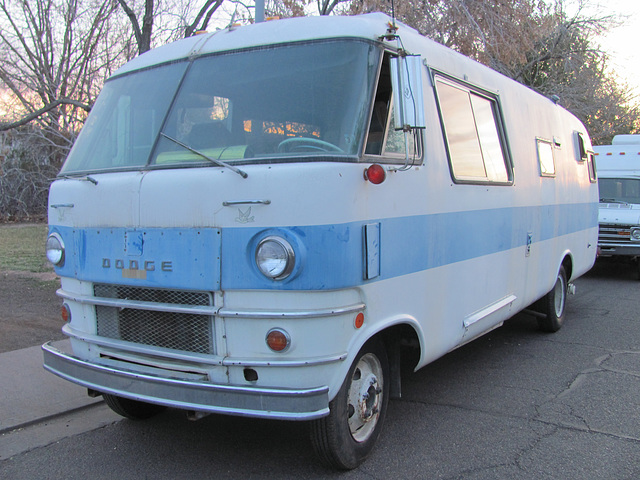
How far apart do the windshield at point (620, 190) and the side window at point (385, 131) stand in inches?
409

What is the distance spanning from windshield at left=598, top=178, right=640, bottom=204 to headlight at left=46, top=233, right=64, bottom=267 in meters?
11.6

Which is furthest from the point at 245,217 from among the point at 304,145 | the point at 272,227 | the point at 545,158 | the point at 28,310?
the point at 28,310

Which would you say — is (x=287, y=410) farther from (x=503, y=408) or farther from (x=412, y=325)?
(x=503, y=408)

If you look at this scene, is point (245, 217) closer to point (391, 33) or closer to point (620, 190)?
point (391, 33)

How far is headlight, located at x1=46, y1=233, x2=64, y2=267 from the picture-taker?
12.7ft

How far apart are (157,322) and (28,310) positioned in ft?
16.5

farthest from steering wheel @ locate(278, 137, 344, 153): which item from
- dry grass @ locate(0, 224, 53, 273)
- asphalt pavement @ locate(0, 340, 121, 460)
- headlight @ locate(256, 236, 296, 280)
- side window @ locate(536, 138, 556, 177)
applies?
dry grass @ locate(0, 224, 53, 273)

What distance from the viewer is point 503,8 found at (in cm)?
1278

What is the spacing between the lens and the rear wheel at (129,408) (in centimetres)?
432

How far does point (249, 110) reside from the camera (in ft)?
11.9

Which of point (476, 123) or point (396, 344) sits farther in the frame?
point (476, 123)

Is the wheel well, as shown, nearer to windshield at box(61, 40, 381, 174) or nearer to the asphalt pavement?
windshield at box(61, 40, 381, 174)

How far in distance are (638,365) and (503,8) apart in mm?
9383

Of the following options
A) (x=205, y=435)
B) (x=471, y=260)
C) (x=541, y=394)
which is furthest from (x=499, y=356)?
(x=205, y=435)
